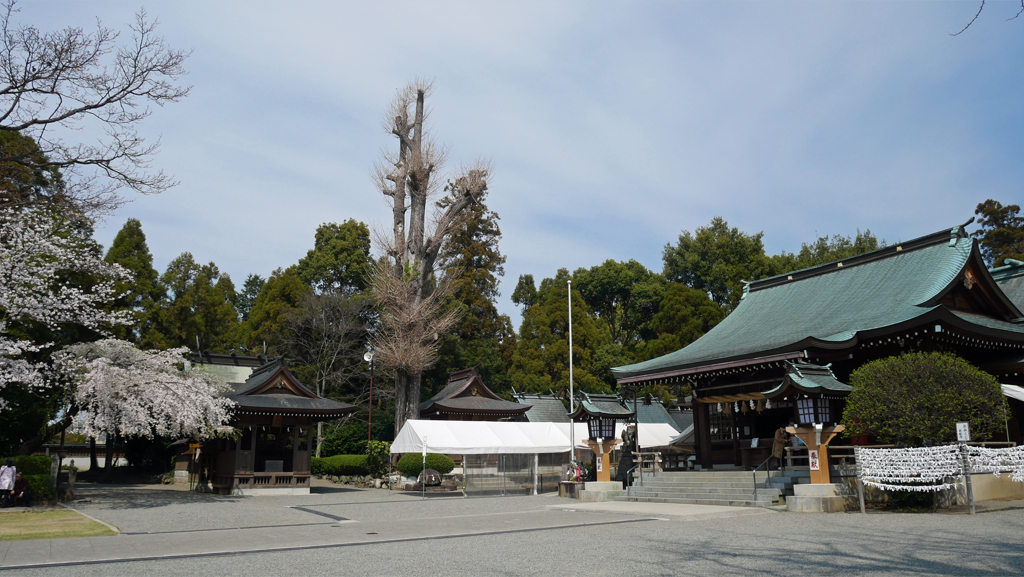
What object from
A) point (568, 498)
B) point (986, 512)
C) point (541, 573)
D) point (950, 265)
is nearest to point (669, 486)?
point (568, 498)

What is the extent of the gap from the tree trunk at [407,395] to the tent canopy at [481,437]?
5200mm

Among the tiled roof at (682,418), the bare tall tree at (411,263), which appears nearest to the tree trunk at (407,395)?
the bare tall tree at (411,263)

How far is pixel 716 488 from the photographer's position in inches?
645

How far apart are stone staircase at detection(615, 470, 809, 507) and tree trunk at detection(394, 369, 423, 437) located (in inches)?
499

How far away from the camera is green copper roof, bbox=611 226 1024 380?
650 inches

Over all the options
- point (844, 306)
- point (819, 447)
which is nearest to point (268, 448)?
point (819, 447)

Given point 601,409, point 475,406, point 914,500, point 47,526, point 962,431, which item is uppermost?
point 475,406

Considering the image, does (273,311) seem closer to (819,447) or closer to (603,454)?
(603,454)

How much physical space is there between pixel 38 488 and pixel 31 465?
1.07 m

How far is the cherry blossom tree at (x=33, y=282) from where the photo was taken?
1617 centimetres


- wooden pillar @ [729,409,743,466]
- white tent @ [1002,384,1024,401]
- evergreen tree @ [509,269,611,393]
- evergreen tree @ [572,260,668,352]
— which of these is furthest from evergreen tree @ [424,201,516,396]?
white tent @ [1002,384,1024,401]

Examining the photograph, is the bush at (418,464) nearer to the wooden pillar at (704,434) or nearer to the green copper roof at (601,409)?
the green copper roof at (601,409)

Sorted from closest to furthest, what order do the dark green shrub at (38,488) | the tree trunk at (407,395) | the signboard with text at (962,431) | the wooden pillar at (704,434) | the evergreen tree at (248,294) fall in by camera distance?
the signboard with text at (962,431) → the dark green shrub at (38,488) → the wooden pillar at (704,434) → the tree trunk at (407,395) → the evergreen tree at (248,294)

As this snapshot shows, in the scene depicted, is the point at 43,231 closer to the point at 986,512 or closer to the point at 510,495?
the point at 510,495
